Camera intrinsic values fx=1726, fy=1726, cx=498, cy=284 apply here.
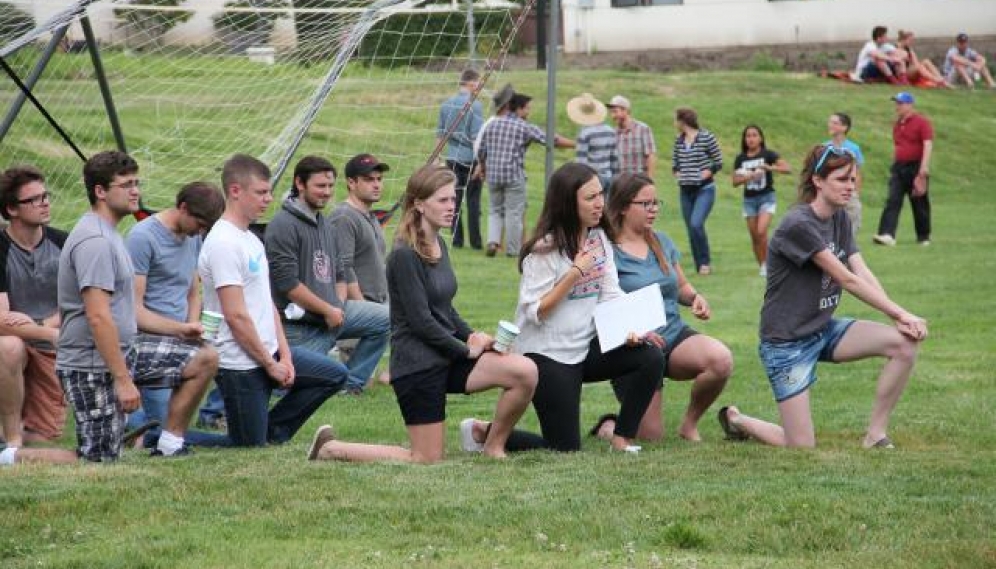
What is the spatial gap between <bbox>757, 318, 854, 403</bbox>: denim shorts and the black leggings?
61 cm

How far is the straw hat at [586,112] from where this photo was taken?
20172 mm

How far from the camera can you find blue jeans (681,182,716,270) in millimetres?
19594

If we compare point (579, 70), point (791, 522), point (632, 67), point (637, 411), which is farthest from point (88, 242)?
point (632, 67)

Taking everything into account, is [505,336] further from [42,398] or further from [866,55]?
[866,55]

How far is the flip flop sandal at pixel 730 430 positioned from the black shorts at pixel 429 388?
5.67 ft

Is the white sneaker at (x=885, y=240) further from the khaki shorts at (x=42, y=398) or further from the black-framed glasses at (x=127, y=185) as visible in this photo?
the black-framed glasses at (x=127, y=185)

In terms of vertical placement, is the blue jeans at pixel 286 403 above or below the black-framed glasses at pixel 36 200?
below

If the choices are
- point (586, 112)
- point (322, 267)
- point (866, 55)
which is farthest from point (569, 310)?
point (866, 55)

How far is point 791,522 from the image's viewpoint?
6914mm

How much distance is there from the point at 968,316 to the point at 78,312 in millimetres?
9655

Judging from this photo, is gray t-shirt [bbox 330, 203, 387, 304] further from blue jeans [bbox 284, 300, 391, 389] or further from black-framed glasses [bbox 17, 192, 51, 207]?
black-framed glasses [bbox 17, 192, 51, 207]

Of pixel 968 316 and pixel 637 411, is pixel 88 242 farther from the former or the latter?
pixel 968 316

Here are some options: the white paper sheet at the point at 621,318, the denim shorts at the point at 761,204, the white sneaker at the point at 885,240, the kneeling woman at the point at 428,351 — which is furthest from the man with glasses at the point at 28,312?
the white sneaker at the point at 885,240

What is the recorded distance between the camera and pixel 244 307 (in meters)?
8.93
